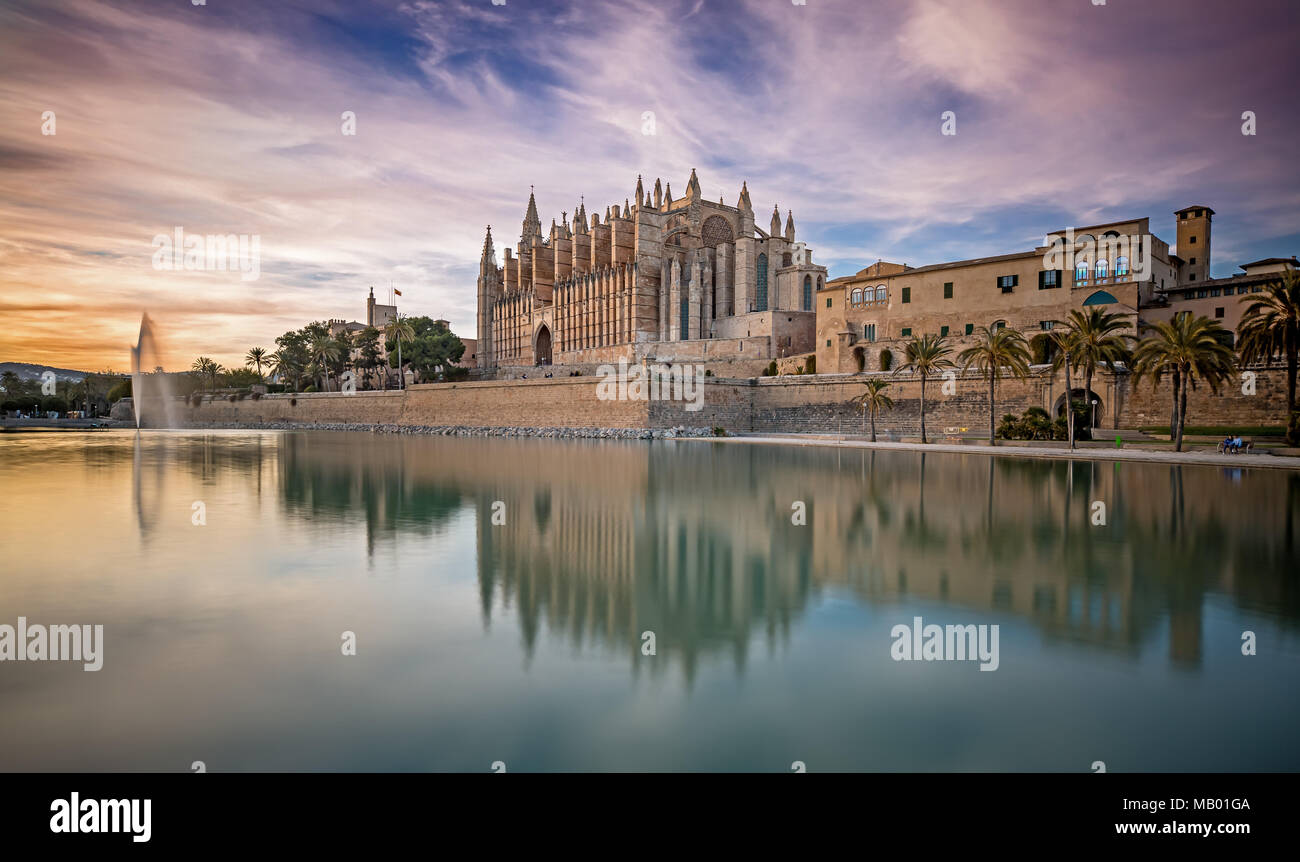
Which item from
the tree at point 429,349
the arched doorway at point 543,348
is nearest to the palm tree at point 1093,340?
the tree at point 429,349

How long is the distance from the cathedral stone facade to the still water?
1683 inches

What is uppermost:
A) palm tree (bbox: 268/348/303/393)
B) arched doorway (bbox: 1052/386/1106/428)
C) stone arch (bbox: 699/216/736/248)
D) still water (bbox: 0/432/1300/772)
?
stone arch (bbox: 699/216/736/248)

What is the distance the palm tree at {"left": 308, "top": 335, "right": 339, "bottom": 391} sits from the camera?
7469cm

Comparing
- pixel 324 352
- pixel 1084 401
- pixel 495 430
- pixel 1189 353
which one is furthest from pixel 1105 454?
pixel 324 352

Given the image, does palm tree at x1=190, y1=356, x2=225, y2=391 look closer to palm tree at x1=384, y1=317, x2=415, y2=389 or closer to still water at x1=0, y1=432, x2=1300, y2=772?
palm tree at x1=384, y1=317, x2=415, y2=389

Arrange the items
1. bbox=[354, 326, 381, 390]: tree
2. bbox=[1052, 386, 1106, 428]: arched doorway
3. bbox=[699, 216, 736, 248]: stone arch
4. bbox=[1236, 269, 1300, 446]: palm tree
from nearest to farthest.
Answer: bbox=[1236, 269, 1300, 446]: palm tree
bbox=[1052, 386, 1106, 428]: arched doorway
bbox=[699, 216, 736, 248]: stone arch
bbox=[354, 326, 381, 390]: tree

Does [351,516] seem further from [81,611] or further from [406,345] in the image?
[406,345]

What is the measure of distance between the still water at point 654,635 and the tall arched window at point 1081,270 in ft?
90.4

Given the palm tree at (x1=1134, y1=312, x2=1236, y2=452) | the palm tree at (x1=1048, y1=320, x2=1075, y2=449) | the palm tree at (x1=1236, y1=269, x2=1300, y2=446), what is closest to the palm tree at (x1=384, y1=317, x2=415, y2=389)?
the palm tree at (x1=1048, y1=320, x2=1075, y2=449)

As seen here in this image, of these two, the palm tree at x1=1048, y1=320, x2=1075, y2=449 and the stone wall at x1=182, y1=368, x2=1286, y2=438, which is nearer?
the palm tree at x1=1048, y1=320, x2=1075, y2=449

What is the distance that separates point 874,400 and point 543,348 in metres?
49.6

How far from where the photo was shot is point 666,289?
6462cm
